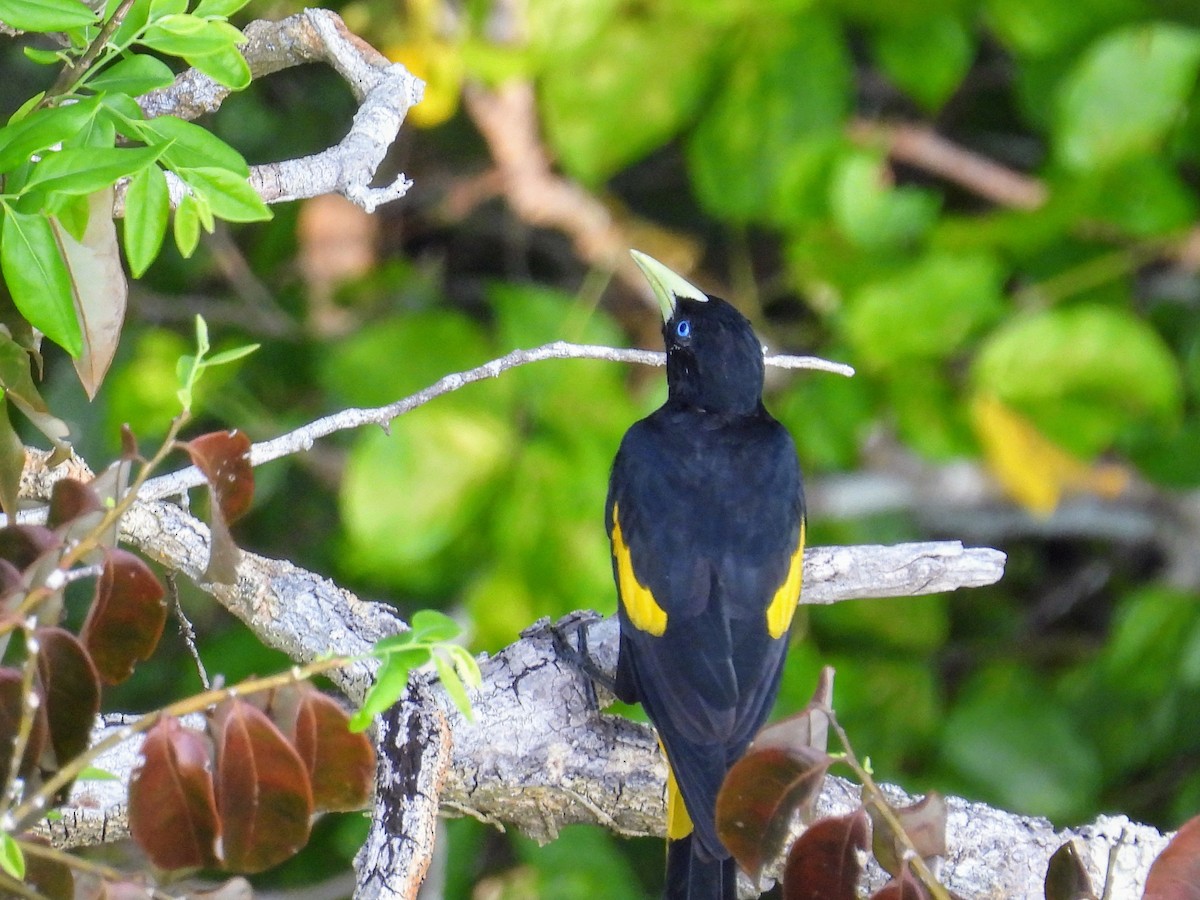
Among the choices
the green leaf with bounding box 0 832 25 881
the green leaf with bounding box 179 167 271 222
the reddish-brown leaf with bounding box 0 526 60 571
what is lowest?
the green leaf with bounding box 0 832 25 881

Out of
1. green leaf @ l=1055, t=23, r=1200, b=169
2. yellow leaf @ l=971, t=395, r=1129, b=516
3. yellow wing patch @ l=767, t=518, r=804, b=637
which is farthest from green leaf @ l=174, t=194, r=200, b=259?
green leaf @ l=1055, t=23, r=1200, b=169

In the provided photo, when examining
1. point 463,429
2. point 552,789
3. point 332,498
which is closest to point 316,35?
point 552,789

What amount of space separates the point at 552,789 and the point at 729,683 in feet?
1.08

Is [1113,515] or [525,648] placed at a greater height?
[525,648]

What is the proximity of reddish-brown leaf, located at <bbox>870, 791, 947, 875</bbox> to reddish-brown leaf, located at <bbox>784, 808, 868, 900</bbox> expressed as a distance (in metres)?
0.06

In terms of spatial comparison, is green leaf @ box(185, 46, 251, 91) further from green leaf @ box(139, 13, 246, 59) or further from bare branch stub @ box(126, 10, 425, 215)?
bare branch stub @ box(126, 10, 425, 215)

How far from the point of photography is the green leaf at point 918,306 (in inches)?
126

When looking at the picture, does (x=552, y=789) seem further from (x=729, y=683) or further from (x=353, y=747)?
(x=353, y=747)

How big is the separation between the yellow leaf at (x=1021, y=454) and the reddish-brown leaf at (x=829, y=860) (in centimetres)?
217

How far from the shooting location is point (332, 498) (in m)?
4.08

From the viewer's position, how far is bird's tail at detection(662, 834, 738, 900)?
2025 millimetres

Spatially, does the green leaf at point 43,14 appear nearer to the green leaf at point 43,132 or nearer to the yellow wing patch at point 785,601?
the green leaf at point 43,132

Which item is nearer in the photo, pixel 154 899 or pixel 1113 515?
pixel 154 899

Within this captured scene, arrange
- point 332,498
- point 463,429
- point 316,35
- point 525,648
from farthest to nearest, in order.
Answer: point 332,498
point 463,429
point 525,648
point 316,35
